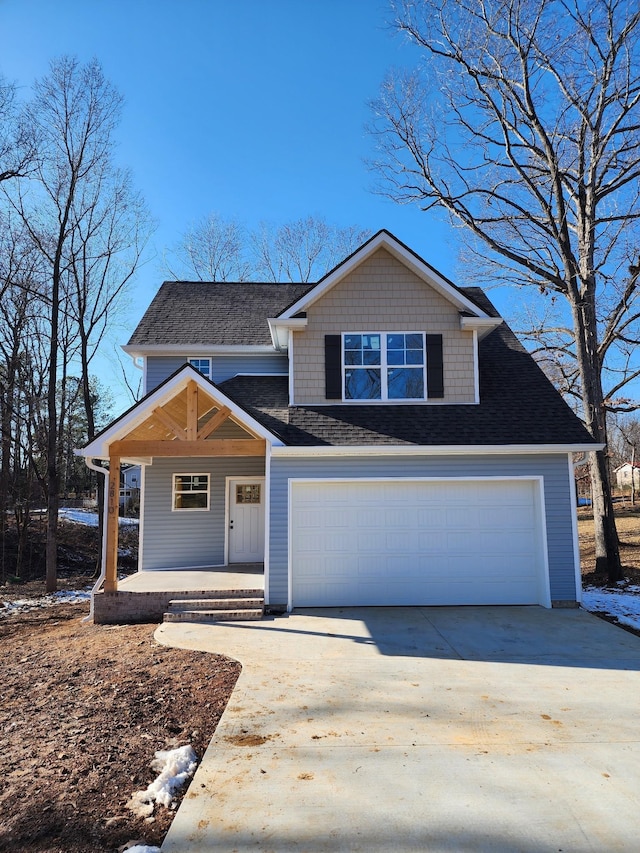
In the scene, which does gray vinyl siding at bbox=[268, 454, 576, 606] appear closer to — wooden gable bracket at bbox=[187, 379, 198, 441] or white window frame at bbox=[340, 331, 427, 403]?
white window frame at bbox=[340, 331, 427, 403]

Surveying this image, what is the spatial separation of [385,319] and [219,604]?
600 centimetres

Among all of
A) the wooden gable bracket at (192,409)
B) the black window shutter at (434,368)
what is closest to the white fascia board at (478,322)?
the black window shutter at (434,368)

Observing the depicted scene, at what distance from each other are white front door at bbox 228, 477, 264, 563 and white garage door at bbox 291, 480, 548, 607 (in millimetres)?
3177

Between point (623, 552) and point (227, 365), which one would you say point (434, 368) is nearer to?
point (227, 365)

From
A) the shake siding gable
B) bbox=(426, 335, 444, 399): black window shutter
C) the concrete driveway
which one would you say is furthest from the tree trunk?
the concrete driveway

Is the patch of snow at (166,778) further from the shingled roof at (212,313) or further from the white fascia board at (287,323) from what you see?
the shingled roof at (212,313)

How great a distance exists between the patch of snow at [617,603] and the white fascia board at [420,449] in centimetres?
275

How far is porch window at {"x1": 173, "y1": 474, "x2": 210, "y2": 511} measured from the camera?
11.8 m

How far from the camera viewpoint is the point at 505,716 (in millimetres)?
4637

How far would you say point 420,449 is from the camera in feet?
28.8

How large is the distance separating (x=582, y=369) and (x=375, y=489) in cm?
632

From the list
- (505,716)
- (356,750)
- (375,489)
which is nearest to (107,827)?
(356,750)

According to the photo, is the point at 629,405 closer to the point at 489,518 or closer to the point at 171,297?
the point at 489,518

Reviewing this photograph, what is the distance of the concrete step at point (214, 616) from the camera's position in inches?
324
